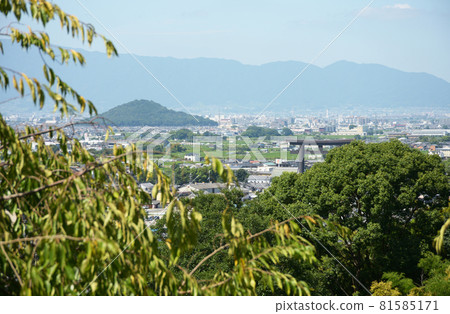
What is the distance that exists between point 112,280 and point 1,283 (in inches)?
22.7

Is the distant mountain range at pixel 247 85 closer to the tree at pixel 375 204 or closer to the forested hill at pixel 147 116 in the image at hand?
the forested hill at pixel 147 116

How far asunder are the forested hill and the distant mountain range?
2579 mm

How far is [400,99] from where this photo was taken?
9525 centimetres

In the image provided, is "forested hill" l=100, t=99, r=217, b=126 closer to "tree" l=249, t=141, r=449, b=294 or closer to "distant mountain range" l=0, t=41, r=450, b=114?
"distant mountain range" l=0, t=41, r=450, b=114

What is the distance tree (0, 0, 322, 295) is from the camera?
214 centimetres

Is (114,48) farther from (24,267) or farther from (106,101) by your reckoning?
(106,101)

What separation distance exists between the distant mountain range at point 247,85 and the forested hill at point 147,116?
8.46ft

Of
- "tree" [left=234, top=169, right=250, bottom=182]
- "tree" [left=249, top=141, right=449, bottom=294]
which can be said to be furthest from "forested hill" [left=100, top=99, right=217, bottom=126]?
"tree" [left=249, top=141, right=449, bottom=294]

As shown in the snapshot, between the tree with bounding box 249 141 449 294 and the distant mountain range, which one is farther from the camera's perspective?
the distant mountain range

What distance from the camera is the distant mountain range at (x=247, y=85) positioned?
4677 cm

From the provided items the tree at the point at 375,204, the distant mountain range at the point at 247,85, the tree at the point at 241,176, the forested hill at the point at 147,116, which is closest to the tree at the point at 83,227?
the tree at the point at 375,204

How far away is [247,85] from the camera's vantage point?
68938 millimetres

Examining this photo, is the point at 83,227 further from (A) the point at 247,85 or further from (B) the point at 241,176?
(A) the point at 247,85
